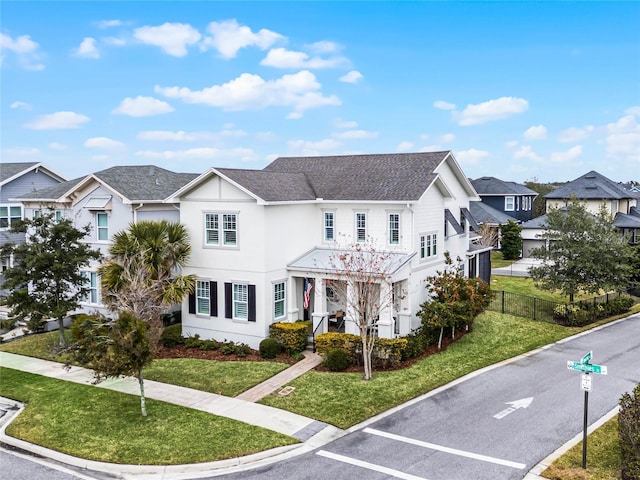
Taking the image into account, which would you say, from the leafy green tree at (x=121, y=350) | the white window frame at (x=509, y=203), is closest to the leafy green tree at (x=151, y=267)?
the leafy green tree at (x=121, y=350)

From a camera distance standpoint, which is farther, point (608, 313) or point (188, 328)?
point (608, 313)

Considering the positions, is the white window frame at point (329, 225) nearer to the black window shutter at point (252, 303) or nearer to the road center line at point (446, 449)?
the black window shutter at point (252, 303)

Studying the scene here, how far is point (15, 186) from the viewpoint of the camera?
36062mm

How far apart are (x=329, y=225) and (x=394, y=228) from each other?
3.44m

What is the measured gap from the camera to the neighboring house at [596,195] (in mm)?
50219

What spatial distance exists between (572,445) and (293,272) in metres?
13.7

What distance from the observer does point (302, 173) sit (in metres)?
29.5

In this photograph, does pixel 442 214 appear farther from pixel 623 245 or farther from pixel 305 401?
pixel 305 401

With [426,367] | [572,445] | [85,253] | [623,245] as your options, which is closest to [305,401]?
[426,367]

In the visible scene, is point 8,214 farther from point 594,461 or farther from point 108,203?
point 594,461

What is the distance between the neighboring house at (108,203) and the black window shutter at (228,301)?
5282 mm

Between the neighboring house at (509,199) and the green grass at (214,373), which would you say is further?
the neighboring house at (509,199)

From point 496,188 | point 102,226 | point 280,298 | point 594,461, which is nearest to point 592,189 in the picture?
point 496,188

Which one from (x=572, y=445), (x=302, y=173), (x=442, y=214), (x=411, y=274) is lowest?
(x=572, y=445)
